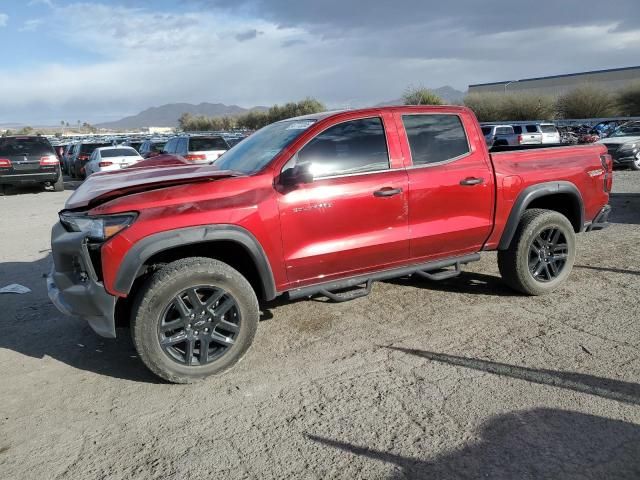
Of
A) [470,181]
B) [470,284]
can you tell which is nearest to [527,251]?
[470,284]

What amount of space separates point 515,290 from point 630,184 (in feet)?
33.4

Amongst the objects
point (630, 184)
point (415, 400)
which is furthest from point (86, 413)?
point (630, 184)

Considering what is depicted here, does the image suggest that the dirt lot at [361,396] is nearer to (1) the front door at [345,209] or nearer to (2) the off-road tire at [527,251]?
(2) the off-road tire at [527,251]

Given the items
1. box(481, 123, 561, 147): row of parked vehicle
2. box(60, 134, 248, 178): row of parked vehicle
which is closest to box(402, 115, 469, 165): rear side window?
box(60, 134, 248, 178): row of parked vehicle

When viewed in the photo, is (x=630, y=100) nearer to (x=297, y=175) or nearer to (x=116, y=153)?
(x=116, y=153)

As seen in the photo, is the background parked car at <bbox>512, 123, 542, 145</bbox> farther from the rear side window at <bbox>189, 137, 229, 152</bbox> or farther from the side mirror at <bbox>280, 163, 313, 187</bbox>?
the side mirror at <bbox>280, 163, 313, 187</bbox>

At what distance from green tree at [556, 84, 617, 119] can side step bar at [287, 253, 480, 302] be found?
5192 centimetres

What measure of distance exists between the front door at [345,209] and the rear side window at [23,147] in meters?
14.8

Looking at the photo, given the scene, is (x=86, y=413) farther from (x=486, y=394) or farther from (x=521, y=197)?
(x=521, y=197)

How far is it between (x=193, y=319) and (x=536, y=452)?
2.35 meters

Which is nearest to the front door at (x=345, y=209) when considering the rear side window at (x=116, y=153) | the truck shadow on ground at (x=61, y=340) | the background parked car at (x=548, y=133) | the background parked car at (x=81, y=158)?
the truck shadow on ground at (x=61, y=340)

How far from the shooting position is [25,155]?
16.0 metres

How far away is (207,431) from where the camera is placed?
10.5 feet

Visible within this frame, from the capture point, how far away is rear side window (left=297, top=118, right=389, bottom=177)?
166 inches
